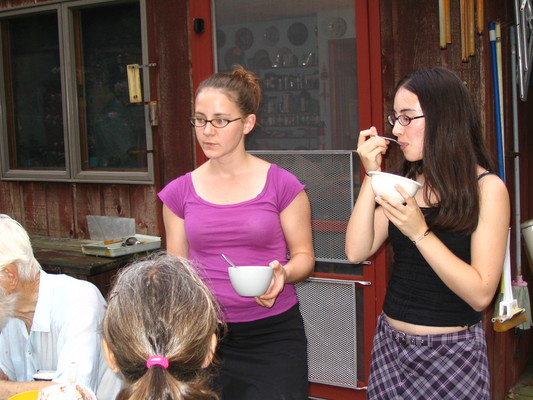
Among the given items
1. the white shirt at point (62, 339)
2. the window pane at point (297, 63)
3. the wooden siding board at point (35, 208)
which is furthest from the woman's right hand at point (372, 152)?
the wooden siding board at point (35, 208)

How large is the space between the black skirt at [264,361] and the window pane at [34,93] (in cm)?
257

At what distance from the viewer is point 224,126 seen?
7.20ft

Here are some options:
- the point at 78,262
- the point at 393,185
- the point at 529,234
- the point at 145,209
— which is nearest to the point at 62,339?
the point at 393,185

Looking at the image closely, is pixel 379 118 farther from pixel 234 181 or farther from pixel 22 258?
pixel 22 258

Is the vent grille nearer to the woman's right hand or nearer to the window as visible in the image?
the window

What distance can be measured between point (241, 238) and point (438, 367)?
735mm

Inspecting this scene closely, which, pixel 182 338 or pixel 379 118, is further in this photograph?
pixel 379 118

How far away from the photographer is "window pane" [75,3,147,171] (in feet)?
12.8

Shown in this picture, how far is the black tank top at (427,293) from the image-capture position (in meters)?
1.77

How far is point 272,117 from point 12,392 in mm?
2041

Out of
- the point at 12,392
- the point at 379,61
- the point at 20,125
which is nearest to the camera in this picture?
the point at 12,392

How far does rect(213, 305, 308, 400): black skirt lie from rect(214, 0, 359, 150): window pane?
131 cm

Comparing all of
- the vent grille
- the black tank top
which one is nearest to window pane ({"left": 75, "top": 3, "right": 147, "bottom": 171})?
the vent grille

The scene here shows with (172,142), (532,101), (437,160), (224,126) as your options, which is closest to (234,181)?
(224,126)
